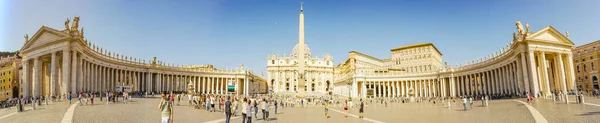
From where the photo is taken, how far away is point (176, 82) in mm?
73625

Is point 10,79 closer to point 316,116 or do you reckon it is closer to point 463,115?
point 316,116

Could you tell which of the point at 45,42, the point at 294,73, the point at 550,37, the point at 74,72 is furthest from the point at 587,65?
the point at 45,42

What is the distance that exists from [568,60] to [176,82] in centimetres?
6933

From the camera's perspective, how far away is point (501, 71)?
52.3 meters

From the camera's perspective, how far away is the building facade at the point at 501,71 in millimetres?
40781

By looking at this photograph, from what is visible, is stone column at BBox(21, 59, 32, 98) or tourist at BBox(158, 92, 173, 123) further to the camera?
stone column at BBox(21, 59, 32, 98)

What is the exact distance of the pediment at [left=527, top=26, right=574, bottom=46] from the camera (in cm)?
4051

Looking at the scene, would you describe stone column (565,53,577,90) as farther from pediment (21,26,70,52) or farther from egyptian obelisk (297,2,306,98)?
pediment (21,26,70,52)

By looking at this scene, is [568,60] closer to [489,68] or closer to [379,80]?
[489,68]

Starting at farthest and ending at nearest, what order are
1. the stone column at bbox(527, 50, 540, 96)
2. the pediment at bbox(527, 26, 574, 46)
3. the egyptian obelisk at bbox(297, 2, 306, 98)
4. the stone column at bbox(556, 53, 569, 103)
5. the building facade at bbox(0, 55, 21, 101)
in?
the building facade at bbox(0, 55, 21, 101)
the egyptian obelisk at bbox(297, 2, 306, 98)
the stone column at bbox(556, 53, 569, 103)
the pediment at bbox(527, 26, 574, 46)
the stone column at bbox(527, 50, 540, 96)

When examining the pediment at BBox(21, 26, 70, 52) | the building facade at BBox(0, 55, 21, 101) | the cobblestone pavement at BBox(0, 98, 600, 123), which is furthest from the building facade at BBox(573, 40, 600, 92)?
the building facade at BBox(0, 55, 21, 101)

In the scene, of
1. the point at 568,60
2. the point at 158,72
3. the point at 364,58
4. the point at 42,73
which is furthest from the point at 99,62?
the point at 364,58

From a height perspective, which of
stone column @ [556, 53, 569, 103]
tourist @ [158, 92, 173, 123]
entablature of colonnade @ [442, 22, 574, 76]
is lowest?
tourist @ [158, 92, 173, 123]

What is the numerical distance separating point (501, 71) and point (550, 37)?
1098 centimetres
